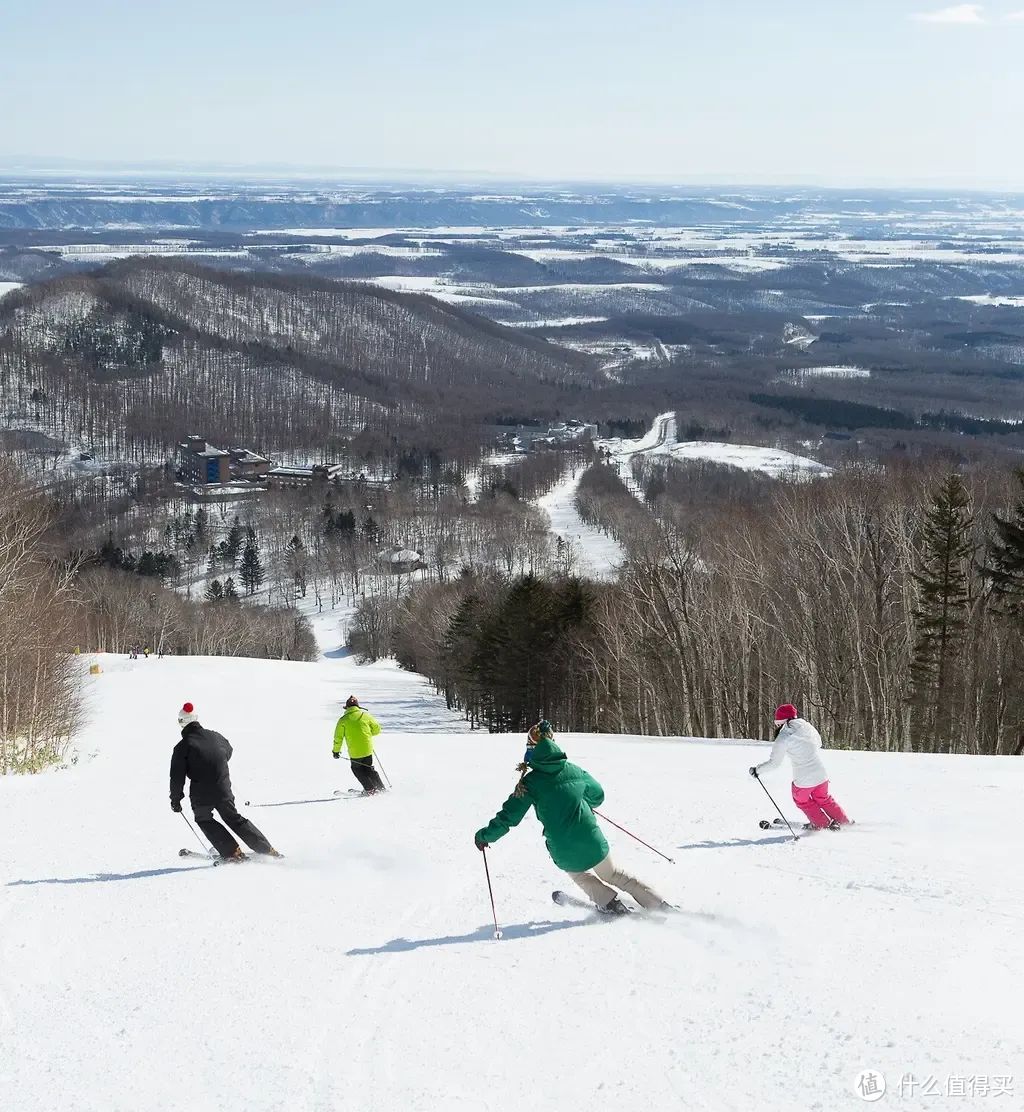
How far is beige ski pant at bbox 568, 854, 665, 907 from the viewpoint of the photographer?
348 inches

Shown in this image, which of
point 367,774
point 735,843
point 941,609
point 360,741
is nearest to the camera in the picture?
point 735,843

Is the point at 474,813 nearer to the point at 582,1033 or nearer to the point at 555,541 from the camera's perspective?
the point at 582,1033

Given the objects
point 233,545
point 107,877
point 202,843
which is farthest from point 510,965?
point 233,545

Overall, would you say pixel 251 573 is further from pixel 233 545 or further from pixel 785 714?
pixel 785 714

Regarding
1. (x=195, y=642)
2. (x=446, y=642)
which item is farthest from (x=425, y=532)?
(x=446, y=642)

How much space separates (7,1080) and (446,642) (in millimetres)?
58637

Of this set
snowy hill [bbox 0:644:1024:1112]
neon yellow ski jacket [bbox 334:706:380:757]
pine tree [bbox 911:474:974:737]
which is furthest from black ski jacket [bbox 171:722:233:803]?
pine tree [bbox 911:474:974:737]

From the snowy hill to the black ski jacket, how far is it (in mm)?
779

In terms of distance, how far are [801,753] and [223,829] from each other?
5959 millimetres

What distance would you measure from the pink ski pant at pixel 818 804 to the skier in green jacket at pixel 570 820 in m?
3.22

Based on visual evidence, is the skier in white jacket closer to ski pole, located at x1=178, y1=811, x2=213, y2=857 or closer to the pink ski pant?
the pink ski pant

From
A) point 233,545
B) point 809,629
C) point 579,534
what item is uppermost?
point 809,629

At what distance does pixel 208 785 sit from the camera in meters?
11.6

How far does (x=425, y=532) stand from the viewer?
534 ft
